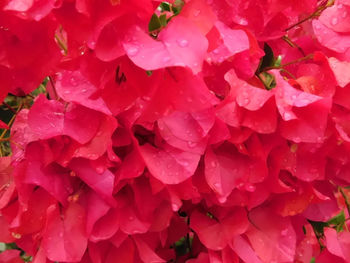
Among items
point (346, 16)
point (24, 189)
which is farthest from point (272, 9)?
point (24, 189)

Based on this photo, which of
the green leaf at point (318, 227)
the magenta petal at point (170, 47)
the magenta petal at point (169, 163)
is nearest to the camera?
the magenta petal at point (170, 47)

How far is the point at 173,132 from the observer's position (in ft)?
1.54

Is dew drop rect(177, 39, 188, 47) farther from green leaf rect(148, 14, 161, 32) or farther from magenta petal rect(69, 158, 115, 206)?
magenta petal rect(69, 158, 115, 206)

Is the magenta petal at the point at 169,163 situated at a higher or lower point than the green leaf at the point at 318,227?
higher

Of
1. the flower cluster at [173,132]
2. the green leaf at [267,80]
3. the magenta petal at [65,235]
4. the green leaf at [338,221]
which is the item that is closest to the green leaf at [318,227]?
the green leaf at [338,221]

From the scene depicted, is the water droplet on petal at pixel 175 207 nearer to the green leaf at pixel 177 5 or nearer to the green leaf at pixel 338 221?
the green leaf at pixel 177 5

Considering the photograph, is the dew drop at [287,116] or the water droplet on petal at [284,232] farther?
the water droplet on petal at [284,232]

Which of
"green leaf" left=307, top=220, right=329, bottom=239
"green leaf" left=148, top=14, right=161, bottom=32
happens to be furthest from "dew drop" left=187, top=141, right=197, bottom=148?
"green leaf" left=307, top=220, right=329, bottom=239

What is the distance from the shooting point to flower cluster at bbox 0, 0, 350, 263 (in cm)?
42

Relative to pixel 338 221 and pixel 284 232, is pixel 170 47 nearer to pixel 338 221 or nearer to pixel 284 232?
pixel 284 232

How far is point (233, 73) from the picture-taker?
0.47m

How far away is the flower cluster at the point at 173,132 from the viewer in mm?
416

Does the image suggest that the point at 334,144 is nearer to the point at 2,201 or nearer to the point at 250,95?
the point at 250,95

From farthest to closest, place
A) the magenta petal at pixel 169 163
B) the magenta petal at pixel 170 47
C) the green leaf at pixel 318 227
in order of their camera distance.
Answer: the green leaf at pixel 318 227 < the magenta petal at pixel 169 163 < the magenta petal at pixel 170 47
